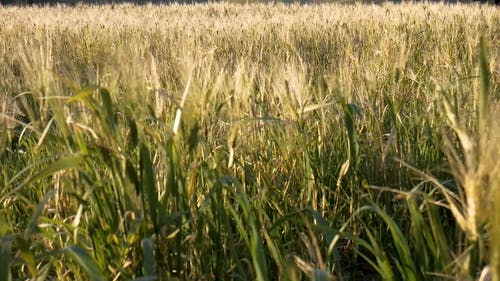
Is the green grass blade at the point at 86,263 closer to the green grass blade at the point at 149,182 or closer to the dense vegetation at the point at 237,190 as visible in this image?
the dense vegetation at the point at 237,190

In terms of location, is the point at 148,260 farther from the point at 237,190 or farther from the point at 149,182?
the point at 237,190

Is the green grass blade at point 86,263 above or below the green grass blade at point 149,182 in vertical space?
below

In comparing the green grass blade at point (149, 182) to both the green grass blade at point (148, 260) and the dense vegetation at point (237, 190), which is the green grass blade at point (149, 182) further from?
the green grass blade at point (148, 260)

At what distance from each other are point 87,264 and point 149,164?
213 millimetres

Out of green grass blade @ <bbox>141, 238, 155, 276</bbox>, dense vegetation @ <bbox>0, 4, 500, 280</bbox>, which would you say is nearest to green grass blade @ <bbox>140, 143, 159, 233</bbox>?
dense vegetation @ <bbox>0, 4, 500, 280</bbox>

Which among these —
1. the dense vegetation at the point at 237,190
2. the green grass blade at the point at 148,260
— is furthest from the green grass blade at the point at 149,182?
the green grass blade at the point at 148,260

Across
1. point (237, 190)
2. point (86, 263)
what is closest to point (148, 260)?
point (86, 263)

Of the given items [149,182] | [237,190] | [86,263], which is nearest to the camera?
[86,263]

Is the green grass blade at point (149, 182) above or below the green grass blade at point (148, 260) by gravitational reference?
above

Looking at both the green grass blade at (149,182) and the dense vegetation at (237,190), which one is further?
the green grass blade at (149,182)

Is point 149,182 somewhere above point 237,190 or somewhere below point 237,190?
above

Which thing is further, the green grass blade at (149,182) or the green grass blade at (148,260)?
the green grass blade at (149,182)

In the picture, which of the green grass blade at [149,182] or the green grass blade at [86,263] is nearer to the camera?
the green grass blade at [86,263]

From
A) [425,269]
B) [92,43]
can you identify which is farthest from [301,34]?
[425,269]
